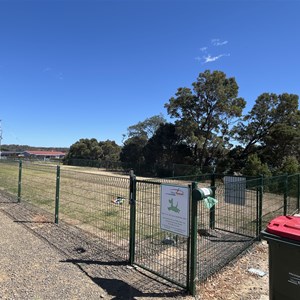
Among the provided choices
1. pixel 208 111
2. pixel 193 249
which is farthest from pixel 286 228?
pixel 208 111

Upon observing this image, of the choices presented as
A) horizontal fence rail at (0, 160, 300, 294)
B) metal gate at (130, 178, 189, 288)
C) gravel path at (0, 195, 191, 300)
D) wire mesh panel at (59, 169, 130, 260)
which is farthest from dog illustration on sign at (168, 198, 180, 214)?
wire mesh panel at (59, 169, 130, 260)

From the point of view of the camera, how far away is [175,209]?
13.7 feet

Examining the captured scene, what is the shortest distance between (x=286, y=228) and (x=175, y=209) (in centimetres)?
155

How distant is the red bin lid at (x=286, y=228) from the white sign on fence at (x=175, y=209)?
1168mm

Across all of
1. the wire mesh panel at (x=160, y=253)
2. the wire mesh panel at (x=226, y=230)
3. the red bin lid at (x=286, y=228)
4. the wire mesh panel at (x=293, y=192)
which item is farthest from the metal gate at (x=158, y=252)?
the wire mesh panel at (x=293, y=192)

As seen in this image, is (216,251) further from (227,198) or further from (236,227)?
(236,227)

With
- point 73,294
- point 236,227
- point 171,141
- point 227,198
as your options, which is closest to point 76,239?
point 73,294

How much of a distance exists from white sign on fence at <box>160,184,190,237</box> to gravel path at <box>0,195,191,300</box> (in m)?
0.79

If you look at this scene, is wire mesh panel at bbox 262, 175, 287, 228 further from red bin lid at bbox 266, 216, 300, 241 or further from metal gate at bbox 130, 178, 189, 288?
red bin lid at bbox 266, 216, 300, 241

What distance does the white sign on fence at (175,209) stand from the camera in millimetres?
4016

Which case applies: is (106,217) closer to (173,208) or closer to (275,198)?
(173,208)

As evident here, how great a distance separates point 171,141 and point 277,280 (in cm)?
3411

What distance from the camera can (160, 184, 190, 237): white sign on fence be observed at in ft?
13.2

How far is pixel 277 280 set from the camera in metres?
2.88
